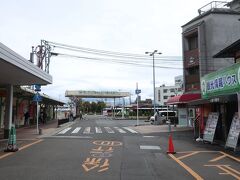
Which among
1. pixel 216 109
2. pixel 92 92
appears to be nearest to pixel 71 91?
pixel 92 92

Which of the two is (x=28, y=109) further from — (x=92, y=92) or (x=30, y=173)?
(x=92, y=92)

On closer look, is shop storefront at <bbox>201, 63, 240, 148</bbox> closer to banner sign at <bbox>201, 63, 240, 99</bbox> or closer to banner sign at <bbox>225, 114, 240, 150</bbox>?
banner sign at <bbox>201, 63, 240, 99</bbox>

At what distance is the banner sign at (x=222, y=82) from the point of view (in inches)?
645

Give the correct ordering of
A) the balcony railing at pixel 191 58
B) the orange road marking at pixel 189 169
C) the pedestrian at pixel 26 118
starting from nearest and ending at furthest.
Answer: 1. the orange road marking at pixel 189 169
2. the pedestrian at pixel 26 118
3. the balcony railing at pixel 191 58

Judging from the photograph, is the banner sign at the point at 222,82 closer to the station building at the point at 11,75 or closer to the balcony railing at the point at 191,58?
the station building at the point at 11,75

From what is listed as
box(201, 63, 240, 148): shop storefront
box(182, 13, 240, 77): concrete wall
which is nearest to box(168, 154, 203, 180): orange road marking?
box(201, 63, 240, 148): shop storefront

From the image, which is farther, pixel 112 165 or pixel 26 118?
pixel 26 118

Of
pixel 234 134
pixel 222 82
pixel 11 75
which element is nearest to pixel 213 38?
pixel 222 82

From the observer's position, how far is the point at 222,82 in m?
18.3

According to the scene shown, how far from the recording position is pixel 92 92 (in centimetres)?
7975

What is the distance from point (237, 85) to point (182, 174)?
7209 mm

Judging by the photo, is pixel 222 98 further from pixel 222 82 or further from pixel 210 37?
pixel 210 37

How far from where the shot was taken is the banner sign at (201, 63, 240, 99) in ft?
53.8

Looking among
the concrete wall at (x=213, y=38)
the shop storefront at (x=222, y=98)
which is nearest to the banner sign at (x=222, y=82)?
the shop storefront at (x=222, y=98)
